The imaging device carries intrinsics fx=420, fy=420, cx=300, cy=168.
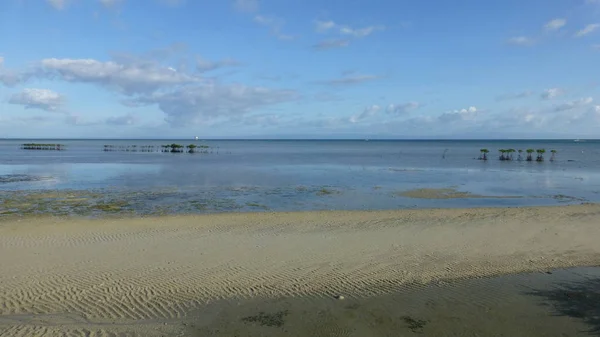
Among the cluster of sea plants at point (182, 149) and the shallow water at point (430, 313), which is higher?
the cluster of sea plants at point (182, 149)

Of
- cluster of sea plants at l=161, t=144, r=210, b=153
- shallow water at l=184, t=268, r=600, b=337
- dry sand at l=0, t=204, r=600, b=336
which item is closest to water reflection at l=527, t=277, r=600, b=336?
shallow water at l=184, t=268, r=600, b=337

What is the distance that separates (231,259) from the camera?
1083 centimetres

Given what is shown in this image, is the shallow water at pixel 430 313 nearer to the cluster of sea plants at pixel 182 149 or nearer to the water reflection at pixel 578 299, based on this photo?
the water reflection at pixel 578 299

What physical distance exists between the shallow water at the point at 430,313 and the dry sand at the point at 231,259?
1.50ft

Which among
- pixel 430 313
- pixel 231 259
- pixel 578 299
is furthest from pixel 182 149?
pixel 578 299

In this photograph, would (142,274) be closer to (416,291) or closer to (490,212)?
(416,291)

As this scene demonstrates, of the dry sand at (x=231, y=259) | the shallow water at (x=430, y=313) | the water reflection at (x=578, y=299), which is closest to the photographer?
the shallow water at (x=430, y=313)

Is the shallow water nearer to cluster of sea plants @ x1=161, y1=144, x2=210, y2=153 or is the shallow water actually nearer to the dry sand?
the dry sand

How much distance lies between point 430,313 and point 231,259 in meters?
5.30

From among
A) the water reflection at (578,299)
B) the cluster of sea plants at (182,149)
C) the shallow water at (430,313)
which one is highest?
the cluster of sea plants at (182,149)

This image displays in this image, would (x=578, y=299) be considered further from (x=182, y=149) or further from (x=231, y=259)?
(x=182, y=149)

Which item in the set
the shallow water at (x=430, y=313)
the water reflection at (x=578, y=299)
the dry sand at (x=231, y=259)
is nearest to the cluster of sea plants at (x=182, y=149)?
the dry sand at (x=231, y=259)

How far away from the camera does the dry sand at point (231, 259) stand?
7703mm

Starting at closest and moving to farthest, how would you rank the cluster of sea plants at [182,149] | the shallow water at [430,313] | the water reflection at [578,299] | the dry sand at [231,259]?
the shallow water at [430,313]
the water reflection at [578,299]
the dry sand at [231,259]
the cluster of sea plants at [182,149]
